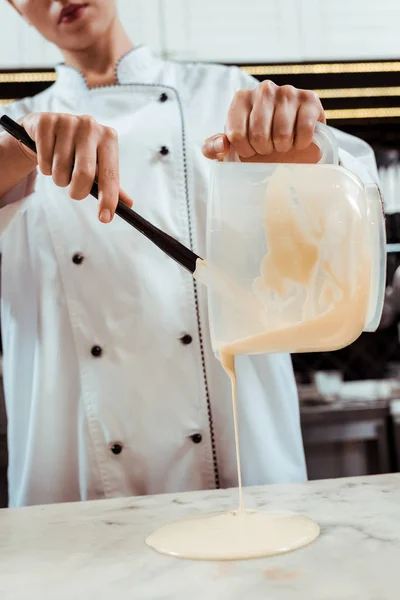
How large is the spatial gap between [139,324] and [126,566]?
62 centimetres

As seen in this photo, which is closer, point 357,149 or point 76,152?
point 76,152

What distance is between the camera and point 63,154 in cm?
96

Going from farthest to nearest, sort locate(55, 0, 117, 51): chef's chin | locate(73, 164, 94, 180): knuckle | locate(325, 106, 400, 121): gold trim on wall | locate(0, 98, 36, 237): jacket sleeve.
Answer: locate(325, 106, 400, 121): gold trim on wall
locate(55, 0, 117, 51): chef's chin
locate(0, 98, 36, 237): jacket sleeve
locate(73, 164, 94, 180): knuckle

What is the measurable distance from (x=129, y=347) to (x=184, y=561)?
23.6 inches

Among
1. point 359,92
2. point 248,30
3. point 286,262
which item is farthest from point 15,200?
point 359,92

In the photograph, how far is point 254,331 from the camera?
0.75m

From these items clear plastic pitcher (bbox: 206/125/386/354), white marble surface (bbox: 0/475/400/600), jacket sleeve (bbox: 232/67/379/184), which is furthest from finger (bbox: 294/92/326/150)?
white marble surface (bbox: 0/475/400/600)

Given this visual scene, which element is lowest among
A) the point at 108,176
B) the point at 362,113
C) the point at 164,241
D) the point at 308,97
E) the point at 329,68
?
the point at 164,241

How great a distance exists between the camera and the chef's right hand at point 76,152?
94cm

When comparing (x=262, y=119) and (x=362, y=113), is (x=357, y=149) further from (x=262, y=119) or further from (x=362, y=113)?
(x=362, y=113)

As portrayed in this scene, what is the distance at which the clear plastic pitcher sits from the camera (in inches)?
29.2

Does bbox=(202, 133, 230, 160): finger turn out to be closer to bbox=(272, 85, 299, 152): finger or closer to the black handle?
bbox=(272, 85, 299, 152): finger

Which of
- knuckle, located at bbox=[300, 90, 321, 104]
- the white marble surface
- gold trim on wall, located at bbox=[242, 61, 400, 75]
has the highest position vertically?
gold trim on wall, located at bbox=[242, 61, 400, 75]

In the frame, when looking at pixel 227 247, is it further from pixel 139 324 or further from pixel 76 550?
pixel 139 324
